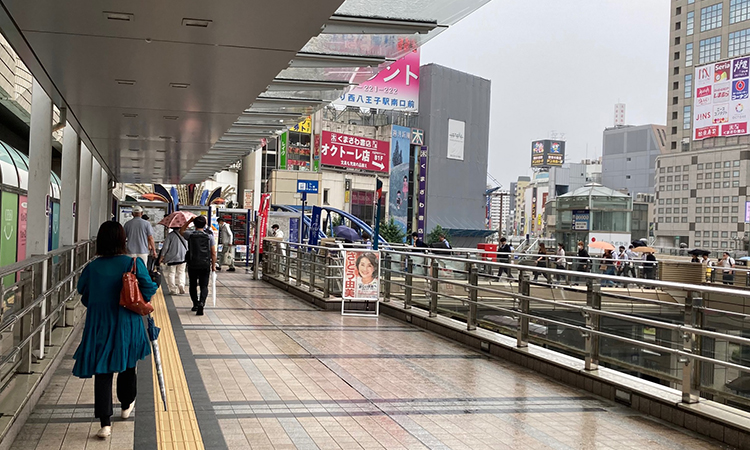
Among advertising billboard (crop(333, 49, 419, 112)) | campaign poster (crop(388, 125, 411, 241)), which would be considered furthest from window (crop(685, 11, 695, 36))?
advertising billboard (crop(333, 49, 419, 112))

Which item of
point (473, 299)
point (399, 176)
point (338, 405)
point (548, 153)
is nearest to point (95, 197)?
point (473, 299)

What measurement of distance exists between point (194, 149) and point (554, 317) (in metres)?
7.95

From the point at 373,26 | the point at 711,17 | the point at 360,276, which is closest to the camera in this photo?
the point at 373,26

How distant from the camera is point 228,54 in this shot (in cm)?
620

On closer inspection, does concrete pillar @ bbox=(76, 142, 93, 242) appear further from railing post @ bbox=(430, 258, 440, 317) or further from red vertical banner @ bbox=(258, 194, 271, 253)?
red vertical banner @ bbox=(258, 194, 271, 253)

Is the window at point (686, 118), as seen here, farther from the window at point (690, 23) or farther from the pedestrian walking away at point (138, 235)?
the pedestrian walking away at point (138, 235)

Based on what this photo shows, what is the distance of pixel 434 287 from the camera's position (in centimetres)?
1066

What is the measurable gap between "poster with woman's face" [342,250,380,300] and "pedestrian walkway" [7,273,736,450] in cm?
266

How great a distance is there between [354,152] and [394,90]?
6.11m

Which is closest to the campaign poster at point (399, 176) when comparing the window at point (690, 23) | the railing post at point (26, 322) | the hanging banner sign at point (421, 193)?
the hanging banner sign at point (421, 193)

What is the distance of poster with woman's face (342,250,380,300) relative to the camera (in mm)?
11906

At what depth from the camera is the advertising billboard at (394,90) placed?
195ft

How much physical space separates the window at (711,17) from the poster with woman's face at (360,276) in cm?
8926

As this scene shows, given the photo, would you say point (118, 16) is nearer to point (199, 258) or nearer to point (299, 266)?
point (199, 258)
